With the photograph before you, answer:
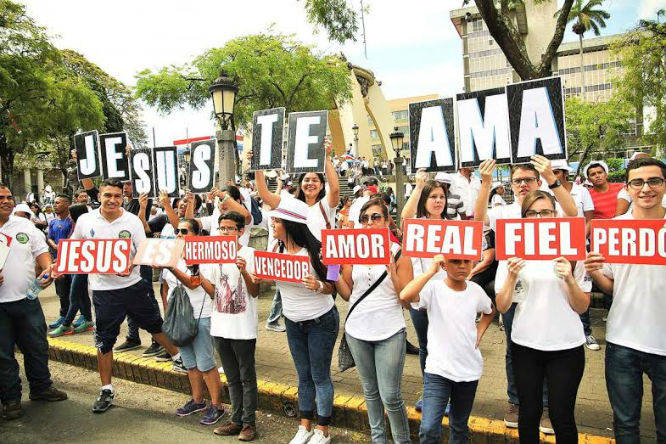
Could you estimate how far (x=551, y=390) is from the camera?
2760 mm

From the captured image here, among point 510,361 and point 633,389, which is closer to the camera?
point 633,389

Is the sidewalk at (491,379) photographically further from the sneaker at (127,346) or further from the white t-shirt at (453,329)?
the white t-shirt at (453,329)

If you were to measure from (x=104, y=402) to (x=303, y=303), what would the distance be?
2461mm

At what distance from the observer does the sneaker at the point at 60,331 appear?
6594 mm

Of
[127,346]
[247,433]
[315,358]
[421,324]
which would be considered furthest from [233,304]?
[127,346]

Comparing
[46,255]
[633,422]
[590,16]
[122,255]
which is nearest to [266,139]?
[122,255]

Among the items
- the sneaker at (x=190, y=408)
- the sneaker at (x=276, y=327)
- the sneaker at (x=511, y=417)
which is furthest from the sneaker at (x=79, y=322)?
the sneaker at (x=511, y=417)

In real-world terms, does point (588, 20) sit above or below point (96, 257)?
above

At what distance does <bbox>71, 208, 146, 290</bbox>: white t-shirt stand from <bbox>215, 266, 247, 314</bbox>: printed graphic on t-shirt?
4.00 feet

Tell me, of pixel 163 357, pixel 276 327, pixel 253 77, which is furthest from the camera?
pixel 253 77

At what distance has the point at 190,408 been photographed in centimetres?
437

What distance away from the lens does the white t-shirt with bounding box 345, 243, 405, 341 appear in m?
3.14

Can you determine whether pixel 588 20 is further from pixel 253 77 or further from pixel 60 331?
pixel 60 331

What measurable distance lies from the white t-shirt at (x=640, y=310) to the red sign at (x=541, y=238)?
1.12 feet
